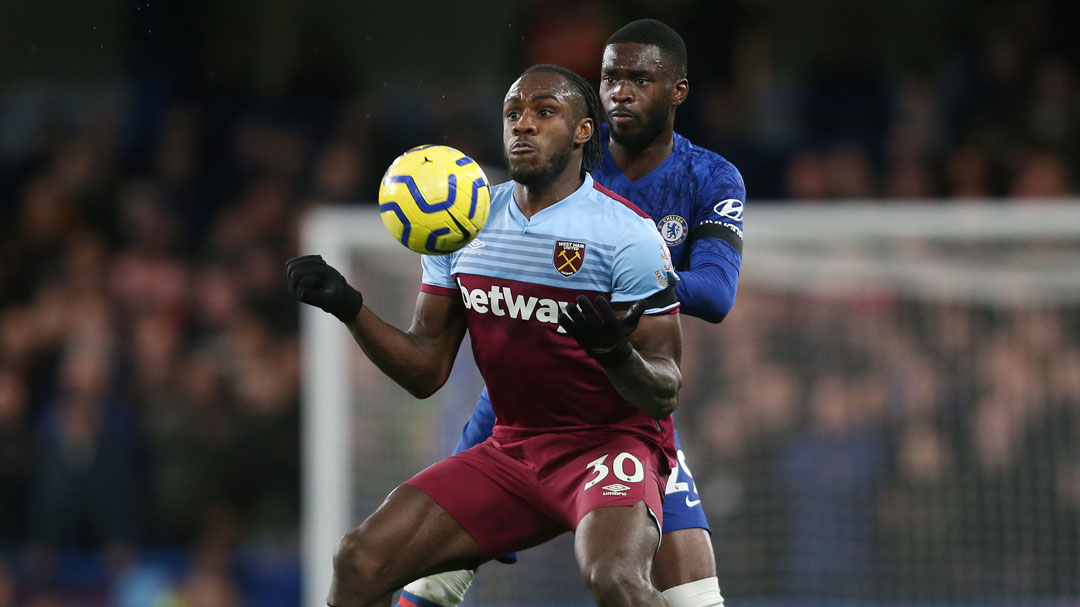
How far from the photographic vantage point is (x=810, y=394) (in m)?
8.86

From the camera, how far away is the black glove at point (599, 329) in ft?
12.2

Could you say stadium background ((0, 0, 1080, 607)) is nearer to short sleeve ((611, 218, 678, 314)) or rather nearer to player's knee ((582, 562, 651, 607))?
short sleeve ((611, 218, 678, 314))

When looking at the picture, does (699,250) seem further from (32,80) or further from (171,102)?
(32,80)

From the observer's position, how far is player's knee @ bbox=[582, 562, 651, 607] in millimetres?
3842

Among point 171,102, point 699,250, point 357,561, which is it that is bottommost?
point 357,561

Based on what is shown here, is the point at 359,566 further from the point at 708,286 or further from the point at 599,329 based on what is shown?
the point at 708,286

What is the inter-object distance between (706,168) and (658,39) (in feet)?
1.53

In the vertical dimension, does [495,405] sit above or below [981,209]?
below

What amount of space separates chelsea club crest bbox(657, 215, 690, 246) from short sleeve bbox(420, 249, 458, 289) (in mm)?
764

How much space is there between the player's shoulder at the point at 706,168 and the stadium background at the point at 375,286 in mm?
2667

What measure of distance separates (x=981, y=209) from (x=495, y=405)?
4628 mm

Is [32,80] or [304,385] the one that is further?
[32,80]

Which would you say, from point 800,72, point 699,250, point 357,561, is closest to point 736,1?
point 800,72

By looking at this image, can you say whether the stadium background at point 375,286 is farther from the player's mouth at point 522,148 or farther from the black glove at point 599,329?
the black glove at point 599,329
